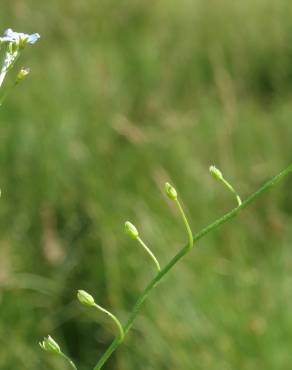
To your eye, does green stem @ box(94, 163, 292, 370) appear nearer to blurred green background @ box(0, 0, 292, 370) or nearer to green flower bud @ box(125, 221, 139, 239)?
green flower bud @ box(125, 221, 139, 239)

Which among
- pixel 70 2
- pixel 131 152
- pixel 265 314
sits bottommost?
pixel 265 314

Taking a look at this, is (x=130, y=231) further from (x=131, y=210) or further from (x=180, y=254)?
(x=131, y=210)

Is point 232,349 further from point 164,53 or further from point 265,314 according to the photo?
point 164,53

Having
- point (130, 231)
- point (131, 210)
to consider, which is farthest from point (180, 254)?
point (131, 210)

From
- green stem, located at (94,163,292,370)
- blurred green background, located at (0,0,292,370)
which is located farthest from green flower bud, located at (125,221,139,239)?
blurred green background, located at (0,0,292,370)

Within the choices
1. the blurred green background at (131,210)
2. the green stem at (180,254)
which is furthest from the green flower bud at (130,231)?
the blurred green background at (131,210)

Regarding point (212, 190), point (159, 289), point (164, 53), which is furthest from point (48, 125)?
point (164, 53)

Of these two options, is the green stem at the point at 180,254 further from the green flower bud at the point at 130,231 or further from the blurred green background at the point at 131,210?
the blurred green background at the point at 131,210

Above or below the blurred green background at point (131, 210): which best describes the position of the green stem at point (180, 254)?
above
